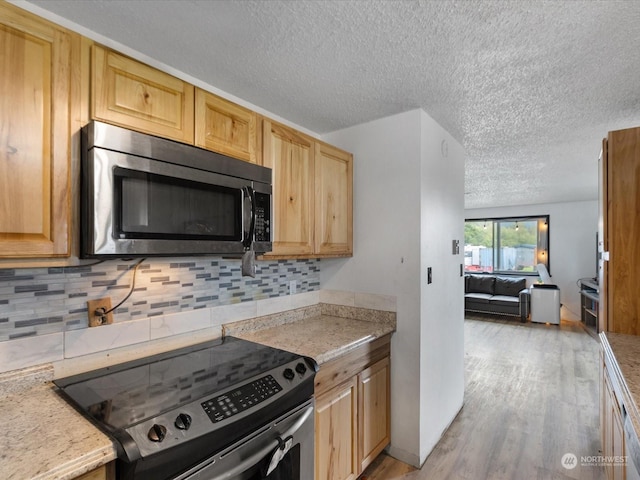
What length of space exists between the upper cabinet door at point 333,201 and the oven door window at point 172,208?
739mm

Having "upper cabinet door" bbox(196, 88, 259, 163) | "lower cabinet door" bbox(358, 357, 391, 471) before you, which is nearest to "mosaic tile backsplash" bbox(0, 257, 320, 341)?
"upper cabinet door" bbox(196, 88, 259, 163)

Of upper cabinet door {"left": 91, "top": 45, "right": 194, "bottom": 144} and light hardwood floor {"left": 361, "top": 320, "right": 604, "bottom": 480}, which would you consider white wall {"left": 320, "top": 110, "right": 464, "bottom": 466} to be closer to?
light hardwood floor {"left": 361, "top": 320, "right": 604, "bottom": 480}

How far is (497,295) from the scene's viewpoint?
667cm

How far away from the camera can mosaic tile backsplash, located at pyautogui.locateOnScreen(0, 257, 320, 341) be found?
1.26 metres

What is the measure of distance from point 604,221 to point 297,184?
6.28 ft

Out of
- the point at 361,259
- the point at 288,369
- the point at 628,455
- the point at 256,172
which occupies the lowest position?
the point at 628,455

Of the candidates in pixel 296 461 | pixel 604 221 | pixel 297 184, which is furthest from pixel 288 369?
pixel 604 221

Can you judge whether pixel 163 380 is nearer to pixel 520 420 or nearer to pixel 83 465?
pixel 83 465

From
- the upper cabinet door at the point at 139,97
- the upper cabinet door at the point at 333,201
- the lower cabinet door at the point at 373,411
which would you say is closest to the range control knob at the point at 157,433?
the upper cabinet door at the point at 139,97

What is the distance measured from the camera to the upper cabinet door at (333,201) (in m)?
2.16

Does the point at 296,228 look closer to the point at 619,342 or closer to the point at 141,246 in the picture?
the point at 141,246

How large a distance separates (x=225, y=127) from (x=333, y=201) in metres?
0.91

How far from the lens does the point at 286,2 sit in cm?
125

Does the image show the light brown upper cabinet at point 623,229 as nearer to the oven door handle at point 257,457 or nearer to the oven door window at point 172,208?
the oven door handle at point 257,457
